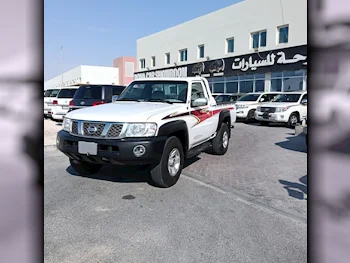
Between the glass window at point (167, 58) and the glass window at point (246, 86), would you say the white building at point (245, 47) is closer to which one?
the glass window at point (246, 86)

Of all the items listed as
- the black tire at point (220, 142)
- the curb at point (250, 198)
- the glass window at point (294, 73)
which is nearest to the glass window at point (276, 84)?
the glass window at point (294, 73)

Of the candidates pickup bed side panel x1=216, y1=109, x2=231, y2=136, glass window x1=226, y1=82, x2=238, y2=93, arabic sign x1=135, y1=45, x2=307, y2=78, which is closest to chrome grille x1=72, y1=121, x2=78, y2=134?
pickup bed side panel x1=216, y1=109, x2=231, y2=136

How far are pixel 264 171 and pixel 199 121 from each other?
5.47 ft

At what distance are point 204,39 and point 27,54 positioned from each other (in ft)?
84.7

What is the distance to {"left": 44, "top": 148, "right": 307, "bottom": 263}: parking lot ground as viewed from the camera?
2.91m

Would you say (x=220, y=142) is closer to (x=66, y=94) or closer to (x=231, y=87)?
(x=66, y=94)

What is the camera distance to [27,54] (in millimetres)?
1361

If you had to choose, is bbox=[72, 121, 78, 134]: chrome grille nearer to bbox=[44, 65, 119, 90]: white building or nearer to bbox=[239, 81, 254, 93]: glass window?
bbox=[239, 81, 254, 93]: glass window

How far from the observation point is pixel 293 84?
19125mm

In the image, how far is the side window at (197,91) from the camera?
5.99m

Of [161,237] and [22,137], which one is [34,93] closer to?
[22,137]

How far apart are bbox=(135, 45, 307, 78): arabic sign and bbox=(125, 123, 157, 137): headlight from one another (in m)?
13.5

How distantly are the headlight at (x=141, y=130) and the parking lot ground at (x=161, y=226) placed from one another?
0.94 metres

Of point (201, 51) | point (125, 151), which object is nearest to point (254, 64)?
point (201, 51)
